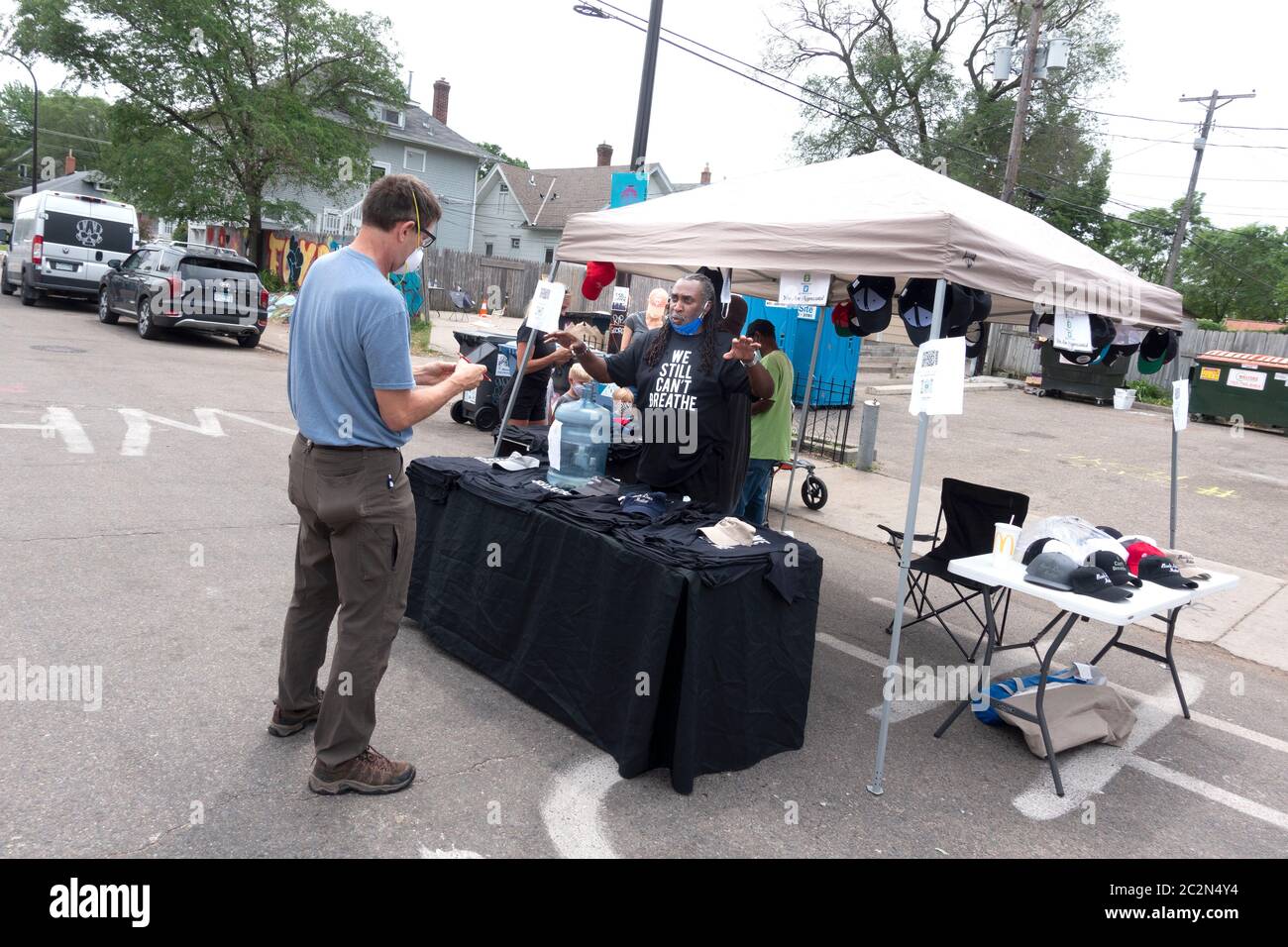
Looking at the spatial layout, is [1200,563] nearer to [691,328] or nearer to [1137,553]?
[1137,553]

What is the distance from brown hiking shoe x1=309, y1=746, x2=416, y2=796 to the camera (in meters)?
3.23

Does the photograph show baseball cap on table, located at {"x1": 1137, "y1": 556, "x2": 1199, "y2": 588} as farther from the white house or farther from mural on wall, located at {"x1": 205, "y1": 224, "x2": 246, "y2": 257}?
the white house

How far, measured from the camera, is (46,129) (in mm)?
78875

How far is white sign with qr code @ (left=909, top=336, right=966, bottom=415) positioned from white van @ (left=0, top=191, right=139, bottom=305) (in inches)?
817

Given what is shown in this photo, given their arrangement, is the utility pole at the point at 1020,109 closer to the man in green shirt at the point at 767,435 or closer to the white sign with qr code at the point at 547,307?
the man in green shirt at the point at 767,435

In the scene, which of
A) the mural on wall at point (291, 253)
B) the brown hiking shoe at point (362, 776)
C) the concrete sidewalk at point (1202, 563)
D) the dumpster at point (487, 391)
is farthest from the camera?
Answer: the mural on wall at point (291, 253)

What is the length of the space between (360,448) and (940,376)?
92.6 inches

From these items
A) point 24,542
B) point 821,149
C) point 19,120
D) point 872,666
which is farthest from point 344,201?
point 19,120

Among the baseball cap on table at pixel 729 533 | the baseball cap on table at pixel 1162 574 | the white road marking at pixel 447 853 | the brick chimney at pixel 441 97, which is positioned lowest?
the white road marking at pixel 447 853

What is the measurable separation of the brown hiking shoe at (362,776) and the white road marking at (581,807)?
573 millimetres

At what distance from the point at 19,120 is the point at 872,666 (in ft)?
352

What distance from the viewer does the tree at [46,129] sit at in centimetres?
7700

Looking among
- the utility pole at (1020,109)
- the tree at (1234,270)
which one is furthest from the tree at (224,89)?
the tree at (1234,270)
